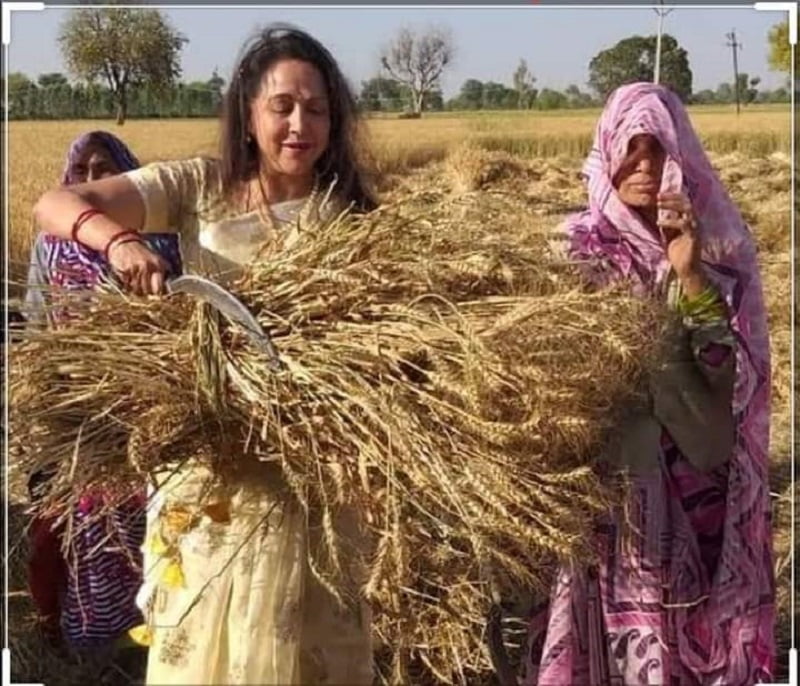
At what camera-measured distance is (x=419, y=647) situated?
6.98 ft

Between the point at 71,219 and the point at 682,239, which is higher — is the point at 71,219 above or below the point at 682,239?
above

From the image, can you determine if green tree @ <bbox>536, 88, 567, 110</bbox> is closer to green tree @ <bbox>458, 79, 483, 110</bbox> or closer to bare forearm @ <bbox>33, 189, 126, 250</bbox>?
green tree @ <bbox>458, 79, 483, 110</bbox>

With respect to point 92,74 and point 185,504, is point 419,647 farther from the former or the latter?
point 92,74

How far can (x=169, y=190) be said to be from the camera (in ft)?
7.00

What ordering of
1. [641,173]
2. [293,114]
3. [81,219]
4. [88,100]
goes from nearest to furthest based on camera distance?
[81,219] → [293,114] → [641,173] → [88,100]

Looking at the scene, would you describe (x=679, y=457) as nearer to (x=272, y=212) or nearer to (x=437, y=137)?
(x=272, y=212)

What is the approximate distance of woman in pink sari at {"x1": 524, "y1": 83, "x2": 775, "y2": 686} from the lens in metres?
2.38

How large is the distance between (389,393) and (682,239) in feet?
→ 2.88

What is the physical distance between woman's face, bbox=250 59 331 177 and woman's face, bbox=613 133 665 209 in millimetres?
675

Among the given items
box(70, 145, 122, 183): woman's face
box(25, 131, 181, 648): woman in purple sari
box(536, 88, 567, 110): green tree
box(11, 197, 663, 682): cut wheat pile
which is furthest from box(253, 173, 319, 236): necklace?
box(536, 88, 567, 110): green tree

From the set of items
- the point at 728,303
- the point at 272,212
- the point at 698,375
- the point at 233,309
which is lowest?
the point at 698,375

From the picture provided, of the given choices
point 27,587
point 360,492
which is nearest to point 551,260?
point 360,492

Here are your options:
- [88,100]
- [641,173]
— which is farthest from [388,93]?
[641,173]

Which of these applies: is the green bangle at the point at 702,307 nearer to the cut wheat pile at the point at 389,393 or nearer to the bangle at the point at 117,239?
the cut wheat pile at the point at 389,393
